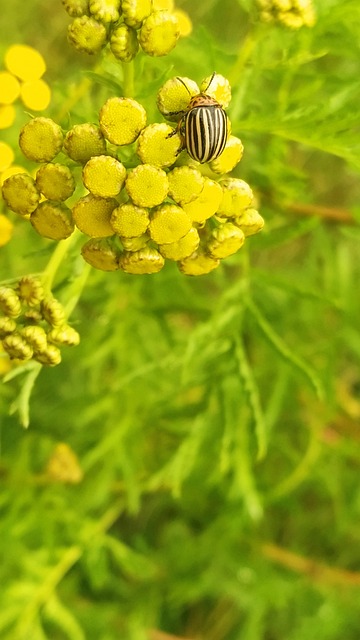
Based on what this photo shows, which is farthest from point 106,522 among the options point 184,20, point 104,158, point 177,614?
point 104,158

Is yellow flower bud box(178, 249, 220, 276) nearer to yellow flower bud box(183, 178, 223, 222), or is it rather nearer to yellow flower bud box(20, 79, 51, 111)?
yellow flower bud box(183, 178, 223, 222)

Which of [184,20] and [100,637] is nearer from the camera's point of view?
[184,20]

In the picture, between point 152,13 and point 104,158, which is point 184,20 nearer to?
point 152,13

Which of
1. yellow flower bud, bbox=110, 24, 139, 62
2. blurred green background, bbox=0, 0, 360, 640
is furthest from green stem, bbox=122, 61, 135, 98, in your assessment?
blurred green background, bbox=0, 0, 360, 640

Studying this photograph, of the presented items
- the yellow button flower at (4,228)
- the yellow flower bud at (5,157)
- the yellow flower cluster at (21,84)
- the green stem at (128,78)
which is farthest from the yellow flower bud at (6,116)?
the green stem at (128,78)

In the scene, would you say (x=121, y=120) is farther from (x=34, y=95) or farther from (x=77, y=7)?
(x=34, y=95)

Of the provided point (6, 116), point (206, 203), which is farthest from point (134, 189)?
point (6, 116)

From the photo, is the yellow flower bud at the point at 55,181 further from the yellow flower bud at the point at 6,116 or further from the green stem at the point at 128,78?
the yellow flower bud at the point at 6,116
